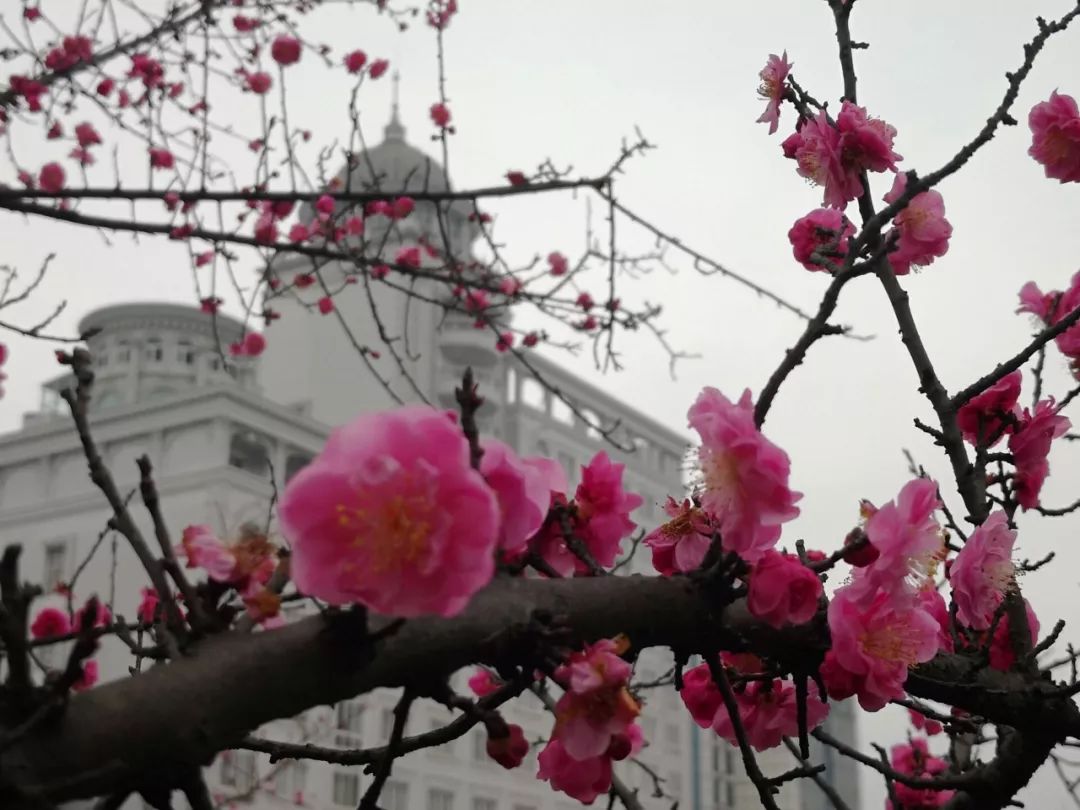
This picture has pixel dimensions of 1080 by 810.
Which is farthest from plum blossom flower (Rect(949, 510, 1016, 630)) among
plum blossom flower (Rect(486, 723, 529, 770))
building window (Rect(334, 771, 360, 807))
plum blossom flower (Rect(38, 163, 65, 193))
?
building window (Rect(334, 771, 360, 807))

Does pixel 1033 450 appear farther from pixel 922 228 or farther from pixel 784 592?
pixel 784 592

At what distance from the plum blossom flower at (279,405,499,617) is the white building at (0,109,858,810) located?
1311 centimetres

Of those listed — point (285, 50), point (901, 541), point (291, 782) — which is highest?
point (285, 50)

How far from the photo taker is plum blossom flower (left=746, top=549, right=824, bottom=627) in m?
1.01

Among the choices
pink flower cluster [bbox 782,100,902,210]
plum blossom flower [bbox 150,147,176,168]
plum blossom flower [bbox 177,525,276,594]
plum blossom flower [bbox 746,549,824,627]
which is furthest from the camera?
plum blossom flower [bbox 150,147,176,168]

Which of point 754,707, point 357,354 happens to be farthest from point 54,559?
point 754,707

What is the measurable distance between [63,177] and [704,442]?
461cm

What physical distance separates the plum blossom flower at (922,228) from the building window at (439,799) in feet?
59.1

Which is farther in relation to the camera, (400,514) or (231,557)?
(231,557)

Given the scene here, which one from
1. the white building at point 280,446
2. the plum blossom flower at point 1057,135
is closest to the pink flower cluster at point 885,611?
the plum blossom flower at point 1057,135

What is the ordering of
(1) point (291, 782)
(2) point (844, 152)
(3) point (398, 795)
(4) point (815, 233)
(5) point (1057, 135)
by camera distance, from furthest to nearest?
1. (3) point (398, 795)
2. (1) point (291, 782)
3. (5) point (1057, 135)
4. (4) point (815, 233)
5. (2) point (844, 152)

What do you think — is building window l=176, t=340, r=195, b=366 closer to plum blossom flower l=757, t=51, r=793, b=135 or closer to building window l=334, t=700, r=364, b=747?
building window l=334, t=700, r=364, b=747

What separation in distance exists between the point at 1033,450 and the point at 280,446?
17.7 meters

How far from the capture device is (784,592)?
1.01 metres
